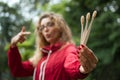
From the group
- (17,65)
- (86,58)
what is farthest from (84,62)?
(17,65)

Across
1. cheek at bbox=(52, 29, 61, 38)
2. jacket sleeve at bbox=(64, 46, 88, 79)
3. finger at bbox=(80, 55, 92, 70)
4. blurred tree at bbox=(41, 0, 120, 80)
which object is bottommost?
blurred tree at bbox=(41, 0, 120, 80)

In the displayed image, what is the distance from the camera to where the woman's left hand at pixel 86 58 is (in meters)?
2.36

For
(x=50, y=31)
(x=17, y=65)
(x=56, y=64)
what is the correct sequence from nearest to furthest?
1. (x=56, y=64)
2. (x=50, y=31)
3. (x=17, y=65)

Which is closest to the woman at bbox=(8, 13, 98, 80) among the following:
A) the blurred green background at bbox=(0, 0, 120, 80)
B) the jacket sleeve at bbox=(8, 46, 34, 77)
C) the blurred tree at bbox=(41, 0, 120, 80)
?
the jacket sleeve at bbox=(8, 46, 34, 77)

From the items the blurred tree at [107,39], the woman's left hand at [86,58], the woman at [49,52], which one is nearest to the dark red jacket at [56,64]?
the woman at [49,52]

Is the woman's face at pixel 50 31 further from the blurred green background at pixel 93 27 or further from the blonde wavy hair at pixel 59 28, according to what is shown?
the blurred green background at pixel 93 27

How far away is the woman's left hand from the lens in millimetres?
2357

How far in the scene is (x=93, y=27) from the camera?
966 cm

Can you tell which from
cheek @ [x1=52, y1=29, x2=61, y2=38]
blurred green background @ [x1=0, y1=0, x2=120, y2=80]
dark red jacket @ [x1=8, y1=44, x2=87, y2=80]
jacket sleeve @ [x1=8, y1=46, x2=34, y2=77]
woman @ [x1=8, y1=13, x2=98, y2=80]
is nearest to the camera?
dark red jacket @ [x1=8, y1=44, x2=87, y2=80]

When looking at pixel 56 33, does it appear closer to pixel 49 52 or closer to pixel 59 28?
pixel 59 28

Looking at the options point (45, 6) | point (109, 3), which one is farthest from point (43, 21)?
point (45, 6)

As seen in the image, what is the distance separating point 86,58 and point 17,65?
140 centimetres

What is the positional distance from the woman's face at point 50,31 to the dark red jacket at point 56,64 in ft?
0.26

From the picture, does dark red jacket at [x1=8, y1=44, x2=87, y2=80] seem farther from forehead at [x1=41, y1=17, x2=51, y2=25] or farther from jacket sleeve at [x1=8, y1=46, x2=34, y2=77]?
forehead at [x1=41, y1=17, x2=51, y2=25]
